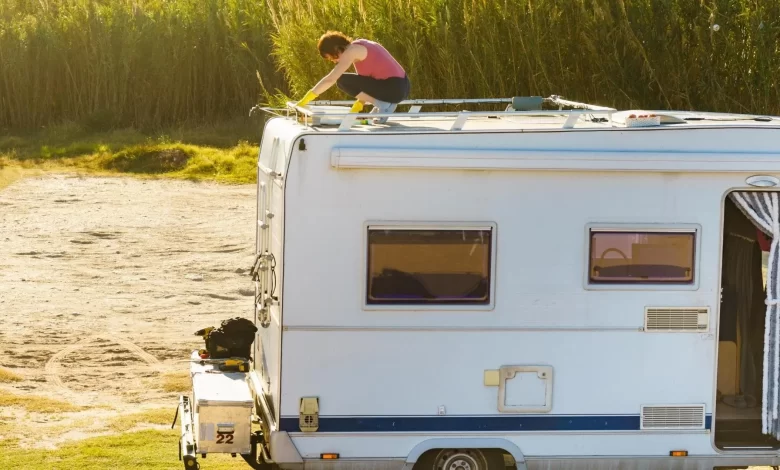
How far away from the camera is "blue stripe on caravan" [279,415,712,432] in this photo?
22.8ft

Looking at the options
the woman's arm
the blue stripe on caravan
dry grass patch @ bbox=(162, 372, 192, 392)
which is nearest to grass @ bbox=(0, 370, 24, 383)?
dry grass patch @ bbox=(162, 372, 192, 392)

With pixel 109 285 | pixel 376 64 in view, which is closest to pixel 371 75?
pixel 376 64

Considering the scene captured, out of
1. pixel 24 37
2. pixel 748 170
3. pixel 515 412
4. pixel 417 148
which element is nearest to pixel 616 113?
pixel 748 170

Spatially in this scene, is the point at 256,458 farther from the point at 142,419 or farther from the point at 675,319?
the point at 675,319

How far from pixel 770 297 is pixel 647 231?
866 mm

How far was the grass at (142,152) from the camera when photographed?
2227 cm

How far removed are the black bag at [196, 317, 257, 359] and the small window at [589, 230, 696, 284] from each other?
225 centimetres

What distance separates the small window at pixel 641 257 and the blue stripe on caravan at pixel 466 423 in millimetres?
790

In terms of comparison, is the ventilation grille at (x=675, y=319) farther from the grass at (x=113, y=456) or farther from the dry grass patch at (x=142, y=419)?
the dry grass patch at (x=142, y=419)

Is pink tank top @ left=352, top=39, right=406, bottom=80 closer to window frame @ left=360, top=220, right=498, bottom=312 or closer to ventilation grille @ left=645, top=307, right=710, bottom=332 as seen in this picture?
window frame @ left=360, top=220, right=498, bottom=312

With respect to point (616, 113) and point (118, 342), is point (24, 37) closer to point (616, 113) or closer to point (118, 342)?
point (118, 342)

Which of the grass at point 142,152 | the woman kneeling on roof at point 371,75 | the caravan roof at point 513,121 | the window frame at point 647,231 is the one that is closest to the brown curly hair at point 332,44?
the woman kneeling on roof at point 371,75

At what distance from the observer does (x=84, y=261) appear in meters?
15.9

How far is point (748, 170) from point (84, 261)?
34.6 ft
